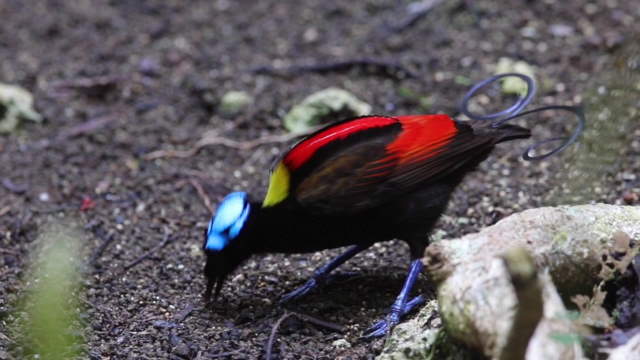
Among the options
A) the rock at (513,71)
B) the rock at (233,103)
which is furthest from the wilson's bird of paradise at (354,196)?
the rock at (233,103)

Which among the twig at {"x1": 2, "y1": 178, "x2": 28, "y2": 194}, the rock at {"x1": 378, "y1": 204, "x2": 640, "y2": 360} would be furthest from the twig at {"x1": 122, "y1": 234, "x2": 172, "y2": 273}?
the rock at {"x1": 378, "y1": 204, "x2": 640, "y2": 360}

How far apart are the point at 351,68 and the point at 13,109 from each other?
238 cm

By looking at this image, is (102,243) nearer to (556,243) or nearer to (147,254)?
(147,254)

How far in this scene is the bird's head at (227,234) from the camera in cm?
393

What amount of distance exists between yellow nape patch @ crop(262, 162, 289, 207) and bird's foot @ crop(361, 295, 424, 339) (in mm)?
666

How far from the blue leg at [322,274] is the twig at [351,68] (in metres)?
2.41

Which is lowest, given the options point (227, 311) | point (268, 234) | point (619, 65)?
point (227, 311)

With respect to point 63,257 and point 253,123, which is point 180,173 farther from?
point 63,257

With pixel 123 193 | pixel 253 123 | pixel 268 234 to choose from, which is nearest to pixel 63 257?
pixel 268 234

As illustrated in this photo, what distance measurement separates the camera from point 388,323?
12.4 ft

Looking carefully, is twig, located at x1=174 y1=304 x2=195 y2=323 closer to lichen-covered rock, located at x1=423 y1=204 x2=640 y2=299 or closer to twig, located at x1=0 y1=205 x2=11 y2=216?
lichen-covered rock, located at x1=423 y1=204 x2=640 y2=299

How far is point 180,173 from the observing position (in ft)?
18.5

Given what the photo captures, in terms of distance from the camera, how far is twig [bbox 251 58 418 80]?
6473 millimetres

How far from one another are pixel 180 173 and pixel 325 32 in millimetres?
2086
